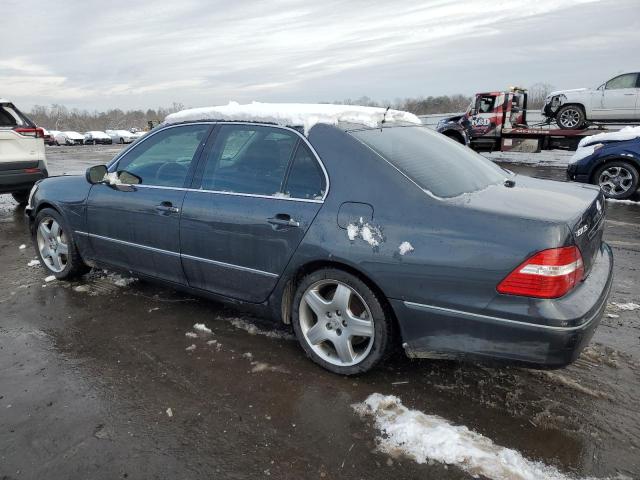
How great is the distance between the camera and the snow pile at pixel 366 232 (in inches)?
105

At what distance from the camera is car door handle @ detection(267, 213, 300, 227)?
2.96 metres

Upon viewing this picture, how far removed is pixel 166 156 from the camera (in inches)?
151

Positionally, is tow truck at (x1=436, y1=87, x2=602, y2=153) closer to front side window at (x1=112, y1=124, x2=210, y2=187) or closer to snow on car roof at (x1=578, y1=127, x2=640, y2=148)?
snow on car roof at (x1=578, y1=127, x2=640, y2=148)

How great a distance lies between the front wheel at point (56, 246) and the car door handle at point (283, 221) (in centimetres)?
249

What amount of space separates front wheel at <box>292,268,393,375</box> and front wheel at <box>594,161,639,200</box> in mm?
7513

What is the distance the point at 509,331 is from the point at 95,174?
3.43 m

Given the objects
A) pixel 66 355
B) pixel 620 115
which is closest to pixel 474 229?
pixel 66 355

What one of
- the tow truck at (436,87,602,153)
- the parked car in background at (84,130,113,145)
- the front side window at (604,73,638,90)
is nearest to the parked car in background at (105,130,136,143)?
the parked car in background at (84,130,113,145)

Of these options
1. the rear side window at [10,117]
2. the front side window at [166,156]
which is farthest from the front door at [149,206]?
the rear side window at [10,117]

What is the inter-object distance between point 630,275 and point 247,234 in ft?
12.5

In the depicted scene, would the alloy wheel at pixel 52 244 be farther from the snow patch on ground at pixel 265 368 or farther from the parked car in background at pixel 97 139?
the parked car in background at pixel 97 139

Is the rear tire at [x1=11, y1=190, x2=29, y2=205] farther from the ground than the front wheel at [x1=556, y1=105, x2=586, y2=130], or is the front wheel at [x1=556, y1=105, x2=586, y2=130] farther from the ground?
the front wheel at [x1=556, y1=105, x2=586, y2=130]

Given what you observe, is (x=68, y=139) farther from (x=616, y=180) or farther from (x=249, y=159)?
(x=249, y=159)

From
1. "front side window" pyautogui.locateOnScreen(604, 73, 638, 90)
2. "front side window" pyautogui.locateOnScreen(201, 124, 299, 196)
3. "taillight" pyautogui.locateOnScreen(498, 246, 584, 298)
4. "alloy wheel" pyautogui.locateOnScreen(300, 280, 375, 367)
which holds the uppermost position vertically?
"front side window" pyautogui.locateOnScreen(604, 73, 638, 90)
